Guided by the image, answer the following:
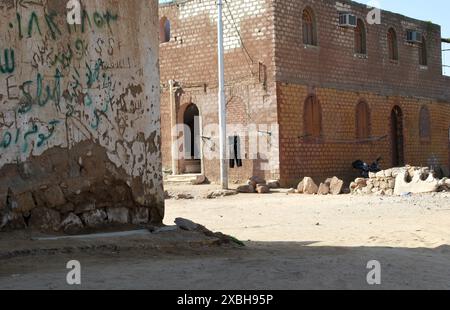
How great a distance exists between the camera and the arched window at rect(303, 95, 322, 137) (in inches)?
876

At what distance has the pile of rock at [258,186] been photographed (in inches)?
798

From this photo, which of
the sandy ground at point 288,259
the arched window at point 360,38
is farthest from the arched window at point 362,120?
the sandy ground at point 288,259

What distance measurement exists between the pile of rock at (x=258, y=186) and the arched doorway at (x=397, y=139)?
7.79 m

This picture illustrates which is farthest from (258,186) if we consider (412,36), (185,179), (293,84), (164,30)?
(412,36)

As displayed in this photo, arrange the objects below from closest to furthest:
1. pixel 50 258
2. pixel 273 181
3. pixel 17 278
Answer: pixel 17 278 < pixel 50 258 < pixel 273 181

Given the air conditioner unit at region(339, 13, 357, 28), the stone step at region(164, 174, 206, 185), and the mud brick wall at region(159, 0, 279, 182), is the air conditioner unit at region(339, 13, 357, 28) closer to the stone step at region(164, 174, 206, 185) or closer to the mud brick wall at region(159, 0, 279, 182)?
the mud brick wall at region(159, 0, 279, 182)

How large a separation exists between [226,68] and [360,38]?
5.72 metres

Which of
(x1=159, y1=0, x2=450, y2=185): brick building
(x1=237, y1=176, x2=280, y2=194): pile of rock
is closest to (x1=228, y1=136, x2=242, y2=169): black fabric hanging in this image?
(x1=159, y1=0, x2=450, y2=185): brick building

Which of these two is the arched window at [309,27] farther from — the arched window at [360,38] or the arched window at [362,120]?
the arched window at [362,120]

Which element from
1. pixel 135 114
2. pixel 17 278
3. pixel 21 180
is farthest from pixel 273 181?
pixel 17 278

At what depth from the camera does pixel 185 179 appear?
22.9 m
